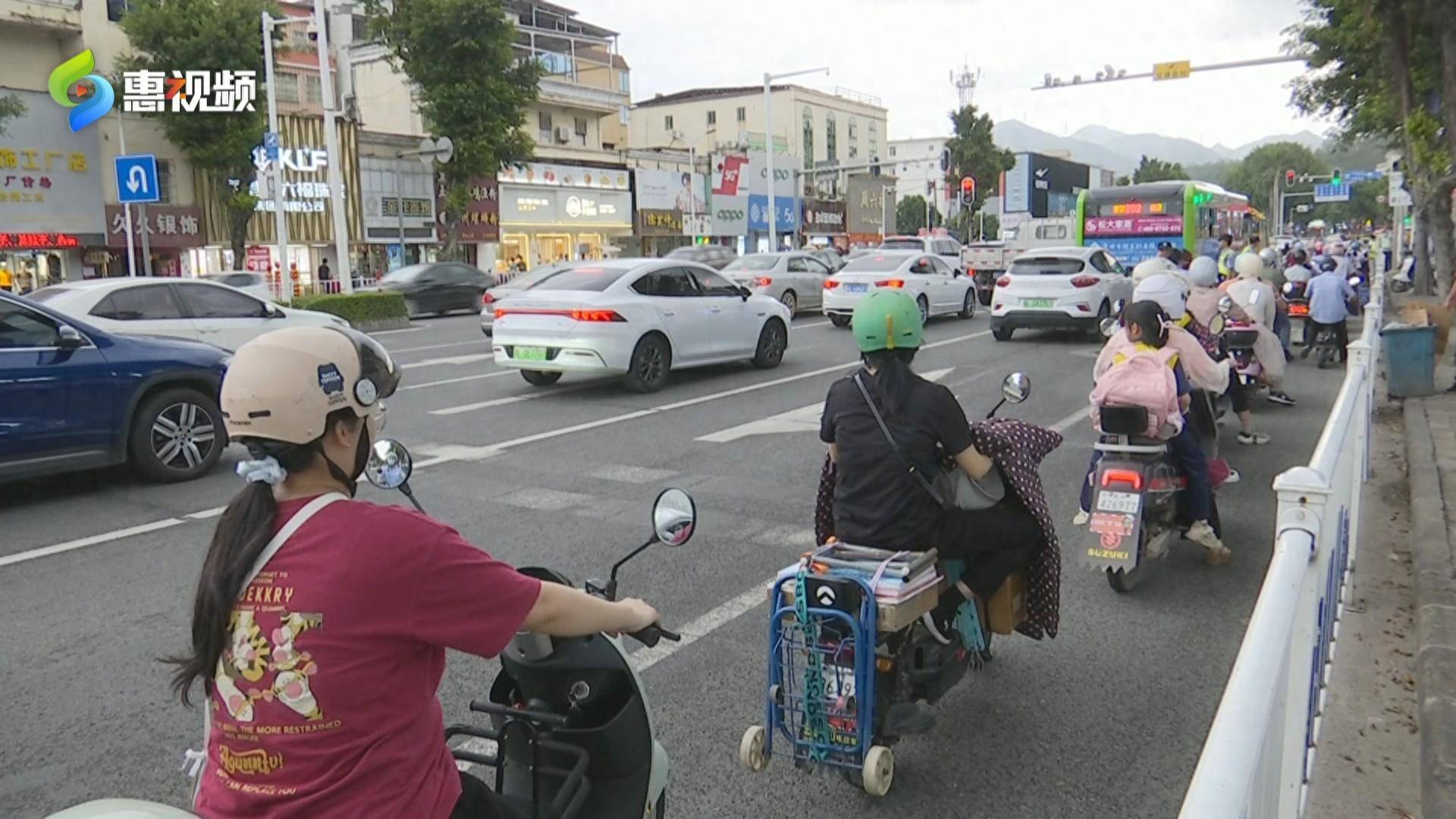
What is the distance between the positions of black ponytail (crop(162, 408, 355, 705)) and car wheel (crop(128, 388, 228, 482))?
22.5ft

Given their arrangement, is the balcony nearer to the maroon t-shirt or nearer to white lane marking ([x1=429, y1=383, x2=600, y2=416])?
white lane marking ([x1=429, y1=383, x2=600, y2=416])

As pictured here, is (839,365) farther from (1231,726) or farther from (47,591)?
(1231,726)

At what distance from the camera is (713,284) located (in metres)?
14.0

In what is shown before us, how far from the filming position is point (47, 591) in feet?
19.0

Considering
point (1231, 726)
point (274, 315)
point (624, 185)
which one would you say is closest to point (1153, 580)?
point (1231, 726)

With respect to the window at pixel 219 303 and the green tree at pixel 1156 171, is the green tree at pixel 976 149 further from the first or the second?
the window at pixel 219 303

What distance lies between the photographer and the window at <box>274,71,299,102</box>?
36.4m

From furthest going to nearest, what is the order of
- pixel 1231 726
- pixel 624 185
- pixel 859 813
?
pixel 624 185, pixel 859 813, pixel 1231 726

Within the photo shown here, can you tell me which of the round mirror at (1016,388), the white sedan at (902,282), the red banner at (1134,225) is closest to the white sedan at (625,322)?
the white sedan at (902,282)

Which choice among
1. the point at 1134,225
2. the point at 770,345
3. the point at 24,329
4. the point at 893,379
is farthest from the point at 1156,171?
the point at 893,379

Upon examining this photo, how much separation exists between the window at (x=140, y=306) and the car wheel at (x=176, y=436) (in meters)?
3.34

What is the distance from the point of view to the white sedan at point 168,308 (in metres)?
11.0

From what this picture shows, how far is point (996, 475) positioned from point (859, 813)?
1.32 meters

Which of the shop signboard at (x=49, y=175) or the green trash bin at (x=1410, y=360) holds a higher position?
the shop signboard at (x=49, y=175)
